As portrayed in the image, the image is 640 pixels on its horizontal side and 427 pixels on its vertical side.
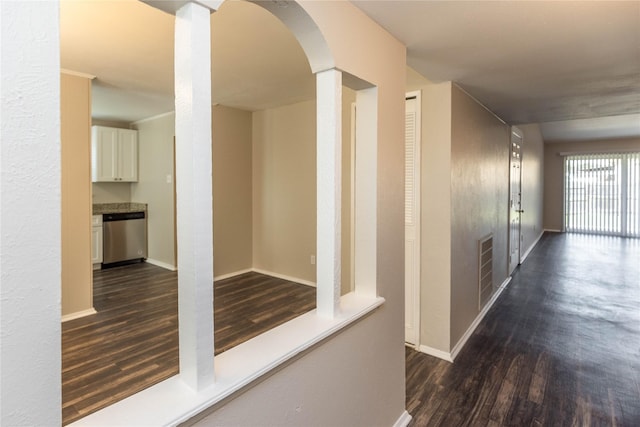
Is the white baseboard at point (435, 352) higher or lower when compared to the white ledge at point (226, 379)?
lower

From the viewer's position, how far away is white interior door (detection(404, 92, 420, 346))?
115 inches

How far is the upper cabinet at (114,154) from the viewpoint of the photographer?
5.21m

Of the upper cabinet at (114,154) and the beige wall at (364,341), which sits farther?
the upper cabinet at (114,154)

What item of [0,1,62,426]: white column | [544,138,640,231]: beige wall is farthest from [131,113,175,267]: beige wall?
[544,138,640,231]: beige wall

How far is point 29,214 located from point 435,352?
2972 mm

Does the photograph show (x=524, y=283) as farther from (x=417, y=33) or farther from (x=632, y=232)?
(x=632, y=232)

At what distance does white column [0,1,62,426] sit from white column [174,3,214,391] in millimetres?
321

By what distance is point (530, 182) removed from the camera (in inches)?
271

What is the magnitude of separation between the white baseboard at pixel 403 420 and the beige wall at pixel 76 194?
3.04 meters

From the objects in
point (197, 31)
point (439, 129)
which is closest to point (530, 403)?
point (439, 129)

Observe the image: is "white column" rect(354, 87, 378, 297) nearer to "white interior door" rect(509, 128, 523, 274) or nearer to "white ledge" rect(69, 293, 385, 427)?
"white ledge" rect(69, 293, 385, 427)

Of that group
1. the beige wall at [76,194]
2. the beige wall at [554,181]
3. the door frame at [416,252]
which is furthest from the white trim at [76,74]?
the beige wall at [554,181]

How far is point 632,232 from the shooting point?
8.80 meters

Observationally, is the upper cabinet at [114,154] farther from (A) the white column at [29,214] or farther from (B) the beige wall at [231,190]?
(A) the white column at [29,214]
